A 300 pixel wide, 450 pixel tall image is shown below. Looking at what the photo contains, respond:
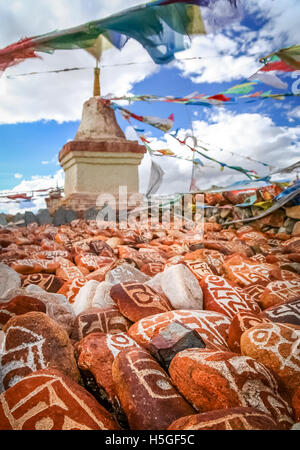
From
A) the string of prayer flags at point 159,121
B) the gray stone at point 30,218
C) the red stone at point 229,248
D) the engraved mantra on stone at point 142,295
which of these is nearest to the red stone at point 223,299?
the engraved mantra on stone at point 142,295

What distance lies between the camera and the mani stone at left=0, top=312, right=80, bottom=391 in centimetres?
107

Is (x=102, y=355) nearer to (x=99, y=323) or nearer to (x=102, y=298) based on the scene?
(x=99, y=323)

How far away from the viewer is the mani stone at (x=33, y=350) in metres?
1.07

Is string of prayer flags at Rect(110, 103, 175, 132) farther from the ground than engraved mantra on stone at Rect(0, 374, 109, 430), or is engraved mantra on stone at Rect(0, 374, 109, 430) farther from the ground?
string of prayer flags at Rect(110, 103, 175, 132)

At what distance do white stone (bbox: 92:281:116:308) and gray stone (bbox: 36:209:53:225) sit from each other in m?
5.01

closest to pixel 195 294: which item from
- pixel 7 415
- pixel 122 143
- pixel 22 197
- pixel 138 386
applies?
pixel 138 386

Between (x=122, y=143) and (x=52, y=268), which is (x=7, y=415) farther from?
(x=122, y=143)

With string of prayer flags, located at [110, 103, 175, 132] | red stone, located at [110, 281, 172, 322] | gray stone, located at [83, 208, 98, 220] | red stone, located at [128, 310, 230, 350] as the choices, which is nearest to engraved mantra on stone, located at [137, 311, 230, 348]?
red stone, located at [128, 310, 230, 350]

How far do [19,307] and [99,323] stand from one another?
39 centimetres

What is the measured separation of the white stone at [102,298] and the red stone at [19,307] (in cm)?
31

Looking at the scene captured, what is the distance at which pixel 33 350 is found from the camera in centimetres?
113

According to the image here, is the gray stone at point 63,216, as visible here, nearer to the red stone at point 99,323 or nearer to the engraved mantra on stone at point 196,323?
the red stone at point 99,323

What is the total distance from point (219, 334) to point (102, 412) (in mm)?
689

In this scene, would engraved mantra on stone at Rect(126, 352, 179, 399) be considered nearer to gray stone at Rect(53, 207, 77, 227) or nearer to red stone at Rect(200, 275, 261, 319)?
red stone at Rect(200, 275, 261, 319)
